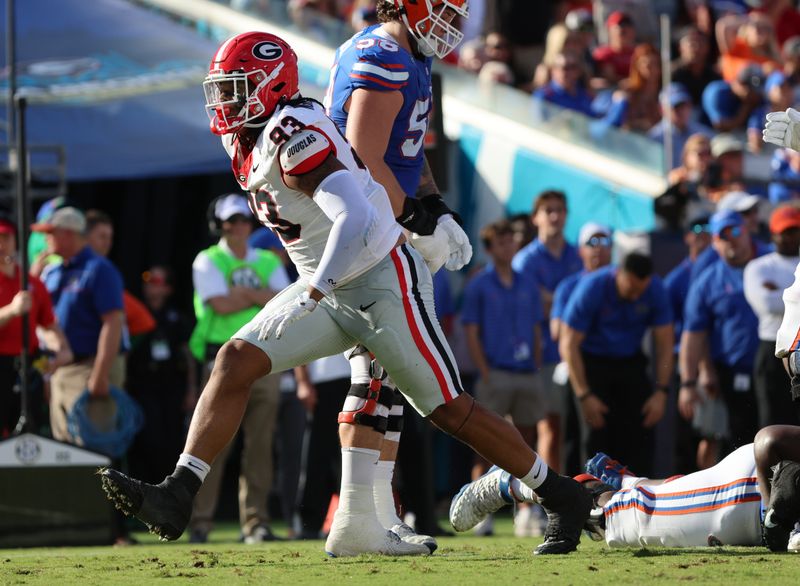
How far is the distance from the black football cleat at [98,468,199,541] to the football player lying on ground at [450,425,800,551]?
137 cm

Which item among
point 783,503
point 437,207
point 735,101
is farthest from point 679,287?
point 783,503

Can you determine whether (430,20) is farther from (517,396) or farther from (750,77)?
(750,77)

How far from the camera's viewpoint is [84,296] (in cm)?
943

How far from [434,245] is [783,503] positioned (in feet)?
5.32

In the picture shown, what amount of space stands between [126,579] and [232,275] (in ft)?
14.8

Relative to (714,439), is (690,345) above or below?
above

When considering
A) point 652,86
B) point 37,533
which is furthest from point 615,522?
point 652,86

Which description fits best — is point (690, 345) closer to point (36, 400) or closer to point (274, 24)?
point (36, 400)

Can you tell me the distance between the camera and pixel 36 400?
9.37 metres

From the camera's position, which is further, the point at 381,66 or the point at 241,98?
the point at 381,66

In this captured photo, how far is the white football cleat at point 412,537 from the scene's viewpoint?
6008mm

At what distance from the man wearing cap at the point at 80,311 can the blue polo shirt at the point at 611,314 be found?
8.98 ft

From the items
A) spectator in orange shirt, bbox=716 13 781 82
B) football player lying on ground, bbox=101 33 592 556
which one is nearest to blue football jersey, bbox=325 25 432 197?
football player lying on ground, bbox=101 33 592 556

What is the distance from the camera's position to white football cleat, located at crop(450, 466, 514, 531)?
6.06 m
